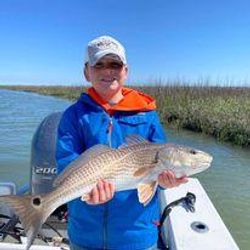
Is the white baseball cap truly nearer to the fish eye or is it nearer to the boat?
the fish eye

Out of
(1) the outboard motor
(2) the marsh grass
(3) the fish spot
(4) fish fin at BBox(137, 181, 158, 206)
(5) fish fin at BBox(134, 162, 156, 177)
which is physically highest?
(5) fish fin at BBox(134, 162, 156, 177)

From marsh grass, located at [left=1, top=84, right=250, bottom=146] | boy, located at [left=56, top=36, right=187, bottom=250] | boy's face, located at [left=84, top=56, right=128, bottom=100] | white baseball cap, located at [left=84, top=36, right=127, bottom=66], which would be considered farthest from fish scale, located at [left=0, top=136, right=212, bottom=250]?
marsh grass, located at [left=1, top=84, right=250, bottom=146]

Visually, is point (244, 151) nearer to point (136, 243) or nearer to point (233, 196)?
point (233, 196)

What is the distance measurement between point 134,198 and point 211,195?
620cm

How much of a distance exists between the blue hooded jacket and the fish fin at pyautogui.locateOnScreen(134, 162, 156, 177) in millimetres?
219

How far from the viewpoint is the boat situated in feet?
10.6

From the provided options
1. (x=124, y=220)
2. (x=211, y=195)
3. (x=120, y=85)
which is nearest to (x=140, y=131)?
(x=120, y=85)

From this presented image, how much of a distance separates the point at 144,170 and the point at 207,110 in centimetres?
1645

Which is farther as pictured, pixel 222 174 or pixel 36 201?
pixel 222 174

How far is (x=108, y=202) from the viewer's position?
7.30 feet

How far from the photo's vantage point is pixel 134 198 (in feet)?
7.42

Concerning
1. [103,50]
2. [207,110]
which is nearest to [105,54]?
[103,50]

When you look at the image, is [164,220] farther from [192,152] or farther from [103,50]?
[103,50]

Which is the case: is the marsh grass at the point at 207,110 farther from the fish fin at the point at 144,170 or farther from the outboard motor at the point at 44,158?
the fish fin at the point at 144,170
